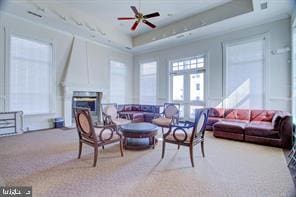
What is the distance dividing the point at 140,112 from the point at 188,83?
2.37m

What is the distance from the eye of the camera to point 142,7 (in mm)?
5461

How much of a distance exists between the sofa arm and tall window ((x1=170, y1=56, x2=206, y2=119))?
296cm

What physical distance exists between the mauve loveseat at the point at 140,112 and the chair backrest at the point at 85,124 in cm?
372

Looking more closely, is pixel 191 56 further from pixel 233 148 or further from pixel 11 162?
pixel 11 162

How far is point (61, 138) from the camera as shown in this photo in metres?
4.73

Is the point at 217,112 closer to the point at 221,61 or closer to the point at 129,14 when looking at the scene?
the point at 221,61

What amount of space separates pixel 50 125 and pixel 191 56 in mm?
5924

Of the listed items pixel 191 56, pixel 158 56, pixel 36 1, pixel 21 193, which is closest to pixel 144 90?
pixel 158 56

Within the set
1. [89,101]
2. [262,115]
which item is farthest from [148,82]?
[262,115]

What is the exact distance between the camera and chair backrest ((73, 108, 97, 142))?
299 cm

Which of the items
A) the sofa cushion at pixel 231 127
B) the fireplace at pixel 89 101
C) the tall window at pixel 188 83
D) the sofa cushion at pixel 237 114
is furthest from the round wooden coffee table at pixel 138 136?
the fireplace at pixel 89 101

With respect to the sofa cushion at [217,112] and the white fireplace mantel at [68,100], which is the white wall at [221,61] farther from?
the white fireplace mantel at [68,100]

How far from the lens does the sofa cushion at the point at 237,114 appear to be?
536cm

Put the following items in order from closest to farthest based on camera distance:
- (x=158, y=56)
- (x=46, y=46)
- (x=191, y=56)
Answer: (x=46, y=46)
(x=191, y=56)
(x=158, y=56)
